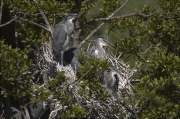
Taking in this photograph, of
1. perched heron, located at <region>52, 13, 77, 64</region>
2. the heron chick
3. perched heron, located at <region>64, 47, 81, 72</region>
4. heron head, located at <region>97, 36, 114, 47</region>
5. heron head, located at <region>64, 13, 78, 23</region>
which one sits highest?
heron head, located at <region>64, 13, 78, 23</region>

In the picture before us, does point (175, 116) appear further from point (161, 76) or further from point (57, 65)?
point (57, 65)

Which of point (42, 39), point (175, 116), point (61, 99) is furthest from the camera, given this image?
point (42, 39)

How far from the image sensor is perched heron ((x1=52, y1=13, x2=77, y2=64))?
5.29m

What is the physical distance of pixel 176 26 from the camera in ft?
16.2

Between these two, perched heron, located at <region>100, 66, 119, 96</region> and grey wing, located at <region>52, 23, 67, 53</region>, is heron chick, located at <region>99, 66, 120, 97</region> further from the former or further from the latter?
grey wing, located at <region>52, 23, 67, 53</region>

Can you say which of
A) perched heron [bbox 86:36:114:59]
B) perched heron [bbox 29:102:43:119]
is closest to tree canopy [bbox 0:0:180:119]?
perched heron [bbox 86:36:114:59]

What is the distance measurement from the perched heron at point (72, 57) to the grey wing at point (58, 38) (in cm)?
12

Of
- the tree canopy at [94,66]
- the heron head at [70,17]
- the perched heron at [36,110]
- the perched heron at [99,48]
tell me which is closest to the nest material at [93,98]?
the tree canopy at [94,66]

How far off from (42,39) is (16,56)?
74 centimetres

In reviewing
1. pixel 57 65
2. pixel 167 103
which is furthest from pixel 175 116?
pixel 57 65

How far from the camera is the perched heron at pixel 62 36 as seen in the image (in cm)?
529

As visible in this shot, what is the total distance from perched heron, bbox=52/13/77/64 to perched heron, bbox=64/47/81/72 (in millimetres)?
69

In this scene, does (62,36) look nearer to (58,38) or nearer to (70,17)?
(58,38)

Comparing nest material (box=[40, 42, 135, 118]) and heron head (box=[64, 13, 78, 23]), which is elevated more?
heron head (box=[64, 13, 78, 23])
